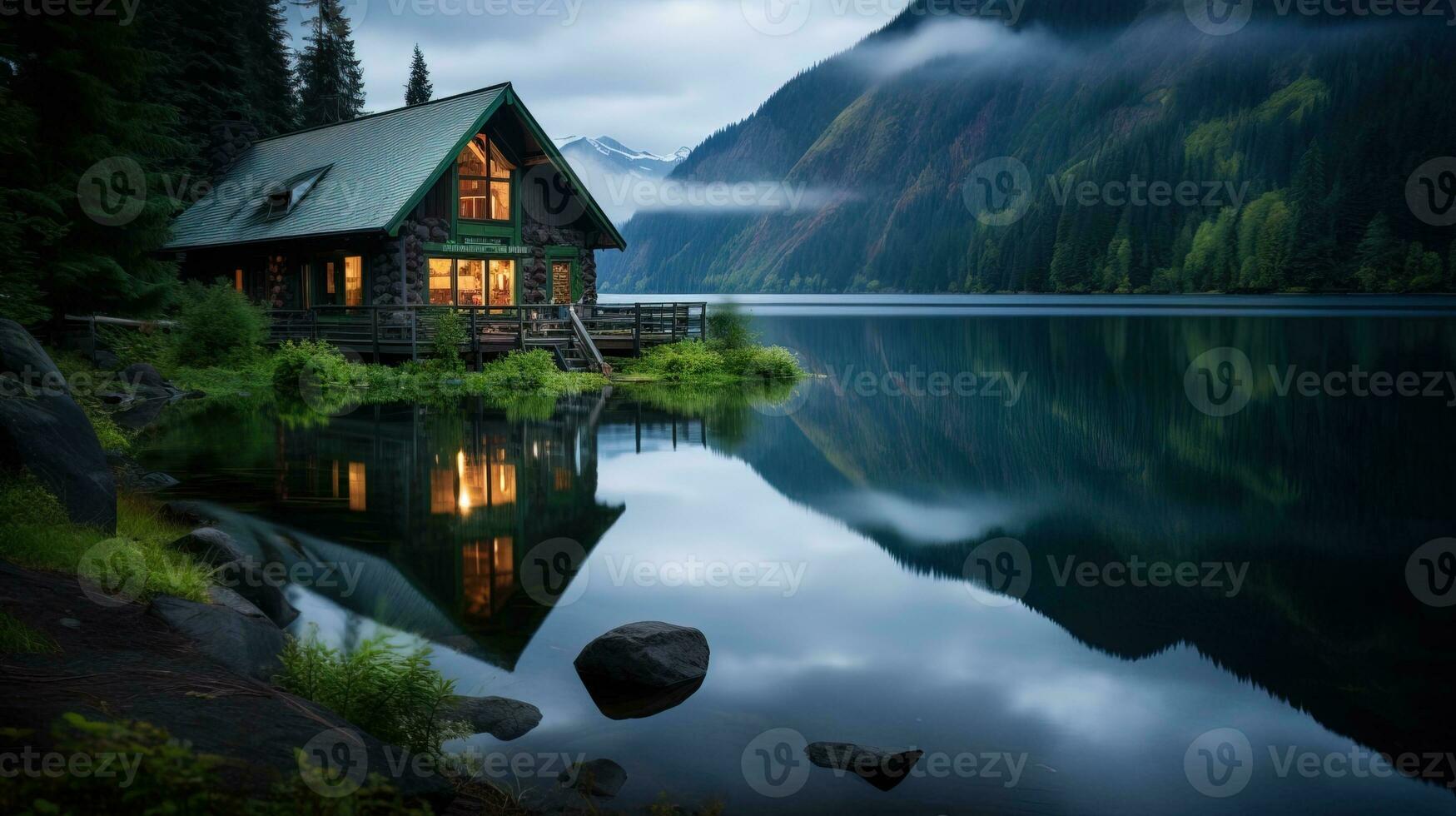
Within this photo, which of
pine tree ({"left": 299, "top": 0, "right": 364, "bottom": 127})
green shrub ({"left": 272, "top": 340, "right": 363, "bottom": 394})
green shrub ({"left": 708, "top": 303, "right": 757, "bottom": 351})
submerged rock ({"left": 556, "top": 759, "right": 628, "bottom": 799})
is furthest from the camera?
pine tree ({"left": 299, "top": 0, "right": 364, "bottom": 127})

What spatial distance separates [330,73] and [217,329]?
37.0m

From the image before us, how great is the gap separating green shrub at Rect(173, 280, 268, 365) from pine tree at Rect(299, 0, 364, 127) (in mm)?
32016

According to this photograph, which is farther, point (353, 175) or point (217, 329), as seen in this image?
point (353, 175)

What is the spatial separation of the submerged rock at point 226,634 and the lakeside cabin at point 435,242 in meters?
25.2

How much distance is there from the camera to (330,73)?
61750 mm

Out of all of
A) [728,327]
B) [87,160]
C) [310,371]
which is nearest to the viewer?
[87,160]

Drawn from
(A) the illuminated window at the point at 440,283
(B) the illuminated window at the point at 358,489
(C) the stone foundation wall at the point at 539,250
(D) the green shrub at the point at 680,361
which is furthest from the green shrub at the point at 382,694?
(C) the stone foundation wall at the point at 539,250

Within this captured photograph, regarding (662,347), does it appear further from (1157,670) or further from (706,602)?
(1157,670)

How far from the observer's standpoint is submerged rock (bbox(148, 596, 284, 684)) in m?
6.96

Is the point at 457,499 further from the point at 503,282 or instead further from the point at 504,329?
the point at 503,282

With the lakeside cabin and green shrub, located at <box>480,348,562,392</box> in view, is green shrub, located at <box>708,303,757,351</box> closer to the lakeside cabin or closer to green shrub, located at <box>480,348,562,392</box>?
the lakeside cabin

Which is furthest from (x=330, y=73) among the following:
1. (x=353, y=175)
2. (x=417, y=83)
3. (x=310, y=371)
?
(x=310, y=371)

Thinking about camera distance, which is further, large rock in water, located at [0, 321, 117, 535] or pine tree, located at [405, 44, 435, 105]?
pine tree, located at [405, 44, 435, 105]

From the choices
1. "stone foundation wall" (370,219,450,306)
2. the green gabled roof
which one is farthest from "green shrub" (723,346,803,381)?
"stone foundation wall" (370,219,450,306)
